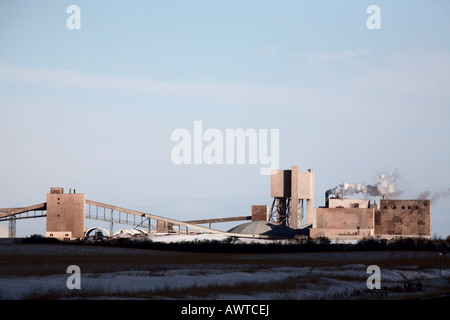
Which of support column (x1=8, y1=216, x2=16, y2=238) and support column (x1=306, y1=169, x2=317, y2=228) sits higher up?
support column (x1=306, y1=169, x2=317, y2=228)

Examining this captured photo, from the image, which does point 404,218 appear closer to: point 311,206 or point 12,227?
point 311,206

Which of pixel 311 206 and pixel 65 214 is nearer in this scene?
pixel 65 214

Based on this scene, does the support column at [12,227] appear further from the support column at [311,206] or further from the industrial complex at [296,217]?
the support column at [311,206]

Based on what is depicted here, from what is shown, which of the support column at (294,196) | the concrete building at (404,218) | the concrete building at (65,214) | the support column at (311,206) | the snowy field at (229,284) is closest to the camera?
the snowy field at (229,284)

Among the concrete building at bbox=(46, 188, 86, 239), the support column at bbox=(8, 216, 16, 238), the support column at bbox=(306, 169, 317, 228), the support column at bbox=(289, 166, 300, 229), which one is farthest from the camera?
the support column at bbox=(306, 169, 317, 228)

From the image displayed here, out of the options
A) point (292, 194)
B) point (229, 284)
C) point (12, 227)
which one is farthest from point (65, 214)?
point (229, 284)

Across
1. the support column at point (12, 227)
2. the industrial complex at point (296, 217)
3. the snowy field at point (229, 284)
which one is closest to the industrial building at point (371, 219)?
the industrial complex at point (296, 217)

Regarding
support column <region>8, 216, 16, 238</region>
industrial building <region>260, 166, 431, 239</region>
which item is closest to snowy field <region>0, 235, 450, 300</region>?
industrial building <region>260, 166, 431, 239</region>

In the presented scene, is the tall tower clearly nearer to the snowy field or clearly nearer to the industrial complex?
the industrial complex
